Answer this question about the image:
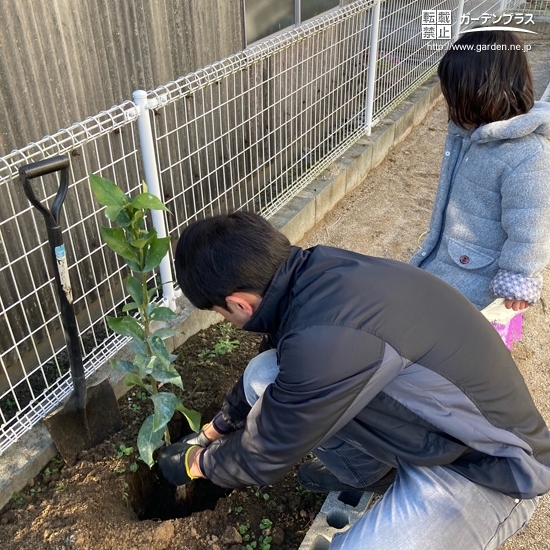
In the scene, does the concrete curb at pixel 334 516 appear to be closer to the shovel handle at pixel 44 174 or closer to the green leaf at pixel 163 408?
the green leaf at pixel 163 408

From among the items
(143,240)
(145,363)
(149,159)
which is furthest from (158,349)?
(149,159)

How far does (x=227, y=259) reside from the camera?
1.57 meters

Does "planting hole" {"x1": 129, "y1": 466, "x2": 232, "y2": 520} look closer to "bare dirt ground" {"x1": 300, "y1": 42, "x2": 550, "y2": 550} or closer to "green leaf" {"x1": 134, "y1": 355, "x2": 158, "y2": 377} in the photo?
"green leaf" {"x1": 134, "y1": 355, "x2": 158, "y2": 377}

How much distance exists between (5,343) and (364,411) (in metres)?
1.96

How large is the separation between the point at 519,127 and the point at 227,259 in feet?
4.09

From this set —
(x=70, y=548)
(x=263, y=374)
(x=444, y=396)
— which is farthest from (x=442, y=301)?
(x=70, y=548)

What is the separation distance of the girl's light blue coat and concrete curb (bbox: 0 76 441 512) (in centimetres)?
125

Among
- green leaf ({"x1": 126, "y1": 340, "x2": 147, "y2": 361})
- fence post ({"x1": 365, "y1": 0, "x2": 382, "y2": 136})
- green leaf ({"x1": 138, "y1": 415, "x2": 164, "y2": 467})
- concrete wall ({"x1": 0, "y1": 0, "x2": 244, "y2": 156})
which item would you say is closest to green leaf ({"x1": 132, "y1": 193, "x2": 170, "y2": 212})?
green leaf ({"x1": 126, "y1": 340, "x2": 147, "y2": 361})

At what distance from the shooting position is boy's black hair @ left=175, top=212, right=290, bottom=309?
1.57 m

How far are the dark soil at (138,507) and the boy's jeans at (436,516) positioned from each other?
1.39ft

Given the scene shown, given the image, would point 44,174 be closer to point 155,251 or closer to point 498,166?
point 155,251

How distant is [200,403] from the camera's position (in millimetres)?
2617

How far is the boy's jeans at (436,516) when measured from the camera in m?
1.72

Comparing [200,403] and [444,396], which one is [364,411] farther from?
[200,403]
